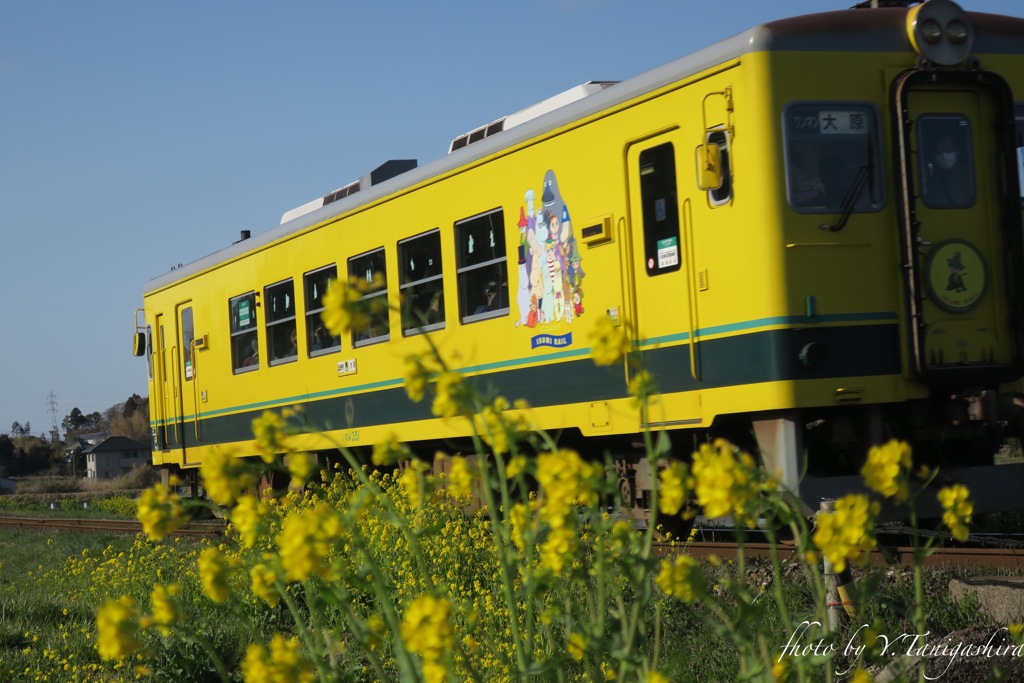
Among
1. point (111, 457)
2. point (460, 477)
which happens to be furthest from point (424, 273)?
point (111, 457)

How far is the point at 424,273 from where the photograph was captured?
33.3 ft

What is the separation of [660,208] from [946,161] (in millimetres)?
1765

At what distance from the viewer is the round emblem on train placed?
739cm

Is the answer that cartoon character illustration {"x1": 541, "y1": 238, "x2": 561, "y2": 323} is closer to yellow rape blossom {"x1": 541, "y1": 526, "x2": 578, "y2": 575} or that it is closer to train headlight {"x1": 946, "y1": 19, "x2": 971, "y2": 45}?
train headlight {"x1": 946, "y1": 19, "x2": 971, "y2": 45}

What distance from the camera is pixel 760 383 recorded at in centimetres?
721

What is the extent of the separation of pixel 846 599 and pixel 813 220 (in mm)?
3219

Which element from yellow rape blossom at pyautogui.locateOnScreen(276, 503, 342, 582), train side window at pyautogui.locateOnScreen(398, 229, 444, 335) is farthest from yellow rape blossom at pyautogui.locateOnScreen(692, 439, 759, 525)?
train side window at pyautogui.locateOnScreen(398, 229, 444, 335)

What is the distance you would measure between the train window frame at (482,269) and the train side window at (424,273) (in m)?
0.30

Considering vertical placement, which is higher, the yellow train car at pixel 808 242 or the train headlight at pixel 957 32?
the train headlight at pixel 957 32

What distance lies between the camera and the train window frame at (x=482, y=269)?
9.23 meters

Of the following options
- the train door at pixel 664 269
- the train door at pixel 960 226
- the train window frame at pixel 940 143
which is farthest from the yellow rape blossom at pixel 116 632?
the train window frame at pixel 940 143

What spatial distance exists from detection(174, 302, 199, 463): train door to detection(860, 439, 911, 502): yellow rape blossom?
42.6ft

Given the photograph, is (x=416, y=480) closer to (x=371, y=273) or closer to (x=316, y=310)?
(x=371, y=273)

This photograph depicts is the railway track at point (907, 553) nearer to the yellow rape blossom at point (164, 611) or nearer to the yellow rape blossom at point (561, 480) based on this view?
the yellow rape blossom at point (561, 480)
